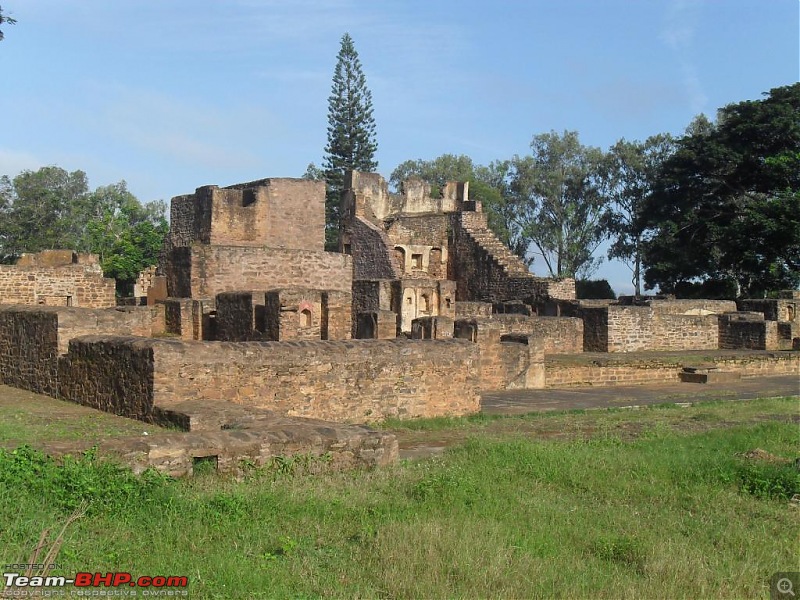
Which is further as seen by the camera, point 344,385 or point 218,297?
point 218,297

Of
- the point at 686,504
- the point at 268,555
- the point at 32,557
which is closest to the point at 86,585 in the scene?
the point at 32,557

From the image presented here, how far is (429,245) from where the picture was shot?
31.4m

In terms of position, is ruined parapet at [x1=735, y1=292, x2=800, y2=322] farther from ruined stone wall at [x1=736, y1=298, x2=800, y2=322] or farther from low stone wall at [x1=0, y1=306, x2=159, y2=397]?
low stone wall at [x1=0, y1=306, x2=159, y2=397]

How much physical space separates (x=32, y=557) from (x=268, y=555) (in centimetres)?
135

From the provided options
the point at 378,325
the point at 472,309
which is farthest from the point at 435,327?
the point at 472,309

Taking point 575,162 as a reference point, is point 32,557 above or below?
below

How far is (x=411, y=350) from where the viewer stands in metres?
12.4

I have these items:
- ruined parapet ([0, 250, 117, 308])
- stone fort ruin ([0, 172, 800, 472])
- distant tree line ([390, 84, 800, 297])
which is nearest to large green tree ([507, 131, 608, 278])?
distant tree line ([390, 84, 800, 297])

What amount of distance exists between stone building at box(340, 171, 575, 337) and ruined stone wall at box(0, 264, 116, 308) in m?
9.56

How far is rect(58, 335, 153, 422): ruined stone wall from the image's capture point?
9.97m

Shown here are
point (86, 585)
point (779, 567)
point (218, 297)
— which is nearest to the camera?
point (86, 585)

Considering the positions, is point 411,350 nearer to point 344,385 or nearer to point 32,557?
point 344,385

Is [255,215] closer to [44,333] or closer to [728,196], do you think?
[44,333]

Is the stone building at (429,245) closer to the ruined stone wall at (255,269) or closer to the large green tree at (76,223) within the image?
the ruined stone wall at (255,269)
